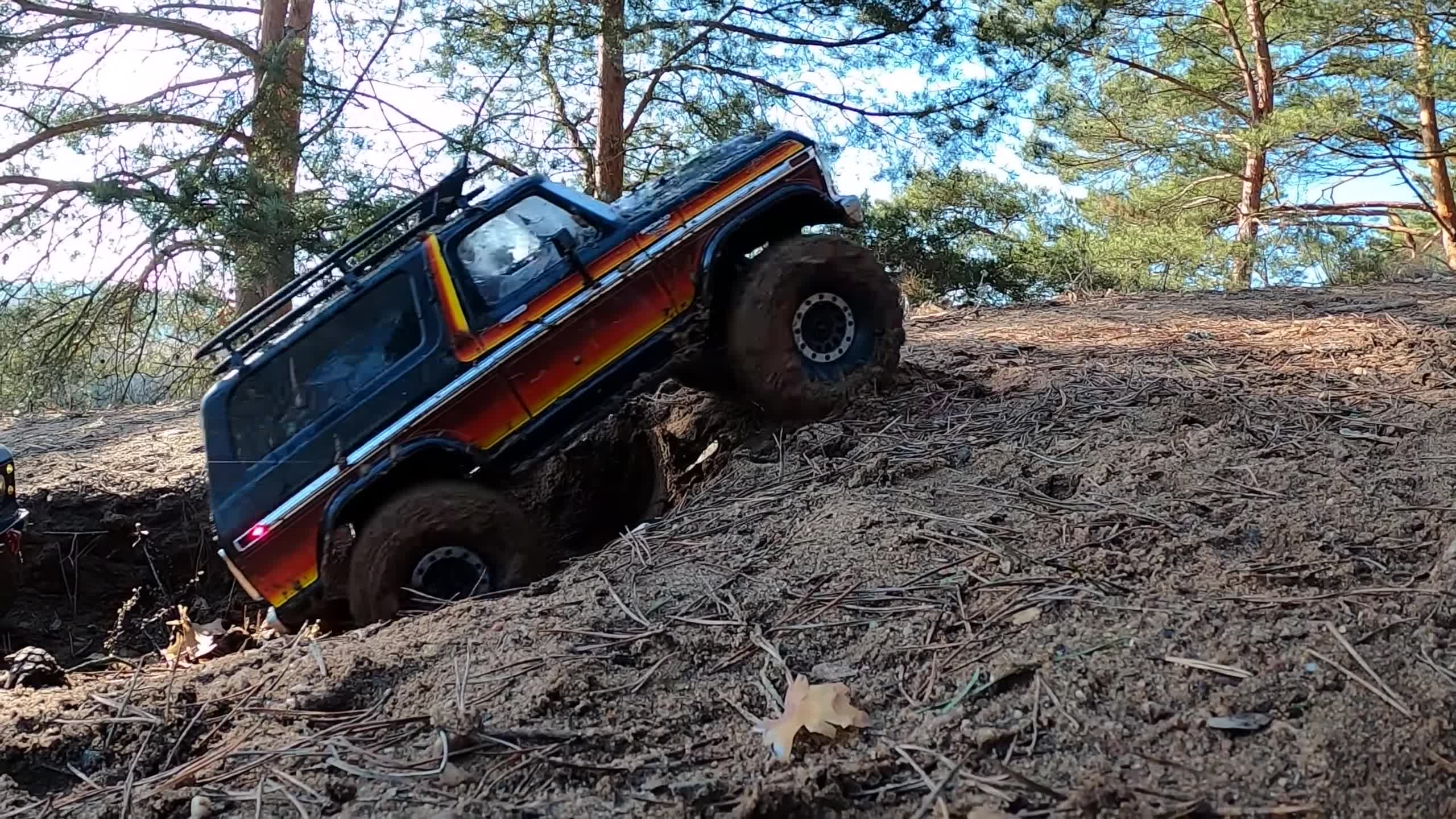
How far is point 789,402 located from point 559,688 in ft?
8.70

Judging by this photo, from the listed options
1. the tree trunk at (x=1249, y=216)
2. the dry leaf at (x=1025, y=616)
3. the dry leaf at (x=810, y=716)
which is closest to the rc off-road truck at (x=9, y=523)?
the dry leaf at (x=810, y=716)

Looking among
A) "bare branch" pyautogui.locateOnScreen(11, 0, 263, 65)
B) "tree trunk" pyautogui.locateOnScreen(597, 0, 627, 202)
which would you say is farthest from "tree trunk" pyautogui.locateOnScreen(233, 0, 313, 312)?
"tree trunk" pyautogui.locateOnScreen(597, 0, 627, 202)

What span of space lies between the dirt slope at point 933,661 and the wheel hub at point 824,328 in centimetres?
68

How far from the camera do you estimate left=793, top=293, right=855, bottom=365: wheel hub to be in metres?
5.36

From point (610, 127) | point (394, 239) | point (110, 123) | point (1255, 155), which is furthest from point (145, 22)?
point (1255, 155)

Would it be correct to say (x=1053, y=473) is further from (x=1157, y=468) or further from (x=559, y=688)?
(x=559, y=688)

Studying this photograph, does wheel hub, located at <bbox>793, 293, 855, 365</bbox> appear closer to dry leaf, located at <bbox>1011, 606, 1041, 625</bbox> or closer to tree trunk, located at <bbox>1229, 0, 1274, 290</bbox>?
dry leaf, located at <bbox>1011, 606, 1041, 625</bbox>

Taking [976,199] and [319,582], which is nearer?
[319,582]

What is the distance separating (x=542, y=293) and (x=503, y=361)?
0.38 meters

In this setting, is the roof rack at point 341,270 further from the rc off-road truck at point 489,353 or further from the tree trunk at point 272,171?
the tree trunk at point 272,171

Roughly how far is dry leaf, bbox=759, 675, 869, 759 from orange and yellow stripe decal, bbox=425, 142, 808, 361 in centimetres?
282

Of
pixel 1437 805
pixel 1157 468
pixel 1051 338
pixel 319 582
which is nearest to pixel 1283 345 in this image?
pixel 1051 338

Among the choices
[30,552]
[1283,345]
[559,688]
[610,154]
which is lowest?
[1283,345]

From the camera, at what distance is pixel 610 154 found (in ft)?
39.3
